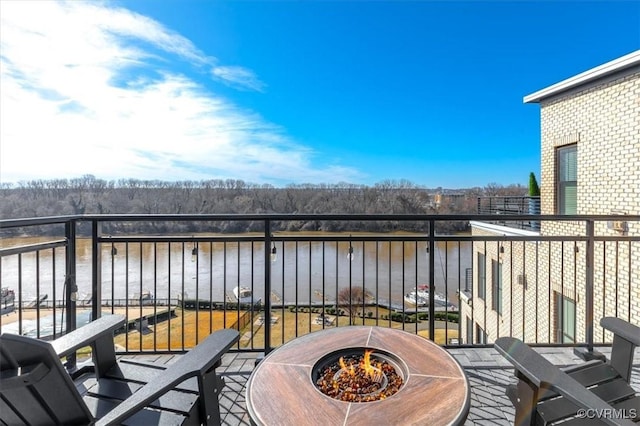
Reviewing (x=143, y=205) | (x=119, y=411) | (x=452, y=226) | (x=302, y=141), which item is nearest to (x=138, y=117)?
(x=143, y=205)

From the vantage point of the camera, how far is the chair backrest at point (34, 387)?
3.10 ft

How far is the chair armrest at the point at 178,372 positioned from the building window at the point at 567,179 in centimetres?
975

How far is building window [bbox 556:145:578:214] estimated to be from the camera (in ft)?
27.6

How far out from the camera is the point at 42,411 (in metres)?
1.06

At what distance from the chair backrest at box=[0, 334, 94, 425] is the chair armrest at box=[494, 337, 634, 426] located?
1.55 meters

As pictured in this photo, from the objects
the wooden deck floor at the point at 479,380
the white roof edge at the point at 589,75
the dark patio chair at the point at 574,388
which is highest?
the white roof edge at the point at 589,75

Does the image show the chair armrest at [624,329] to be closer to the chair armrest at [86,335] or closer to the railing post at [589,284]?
the railing post at [589,284]

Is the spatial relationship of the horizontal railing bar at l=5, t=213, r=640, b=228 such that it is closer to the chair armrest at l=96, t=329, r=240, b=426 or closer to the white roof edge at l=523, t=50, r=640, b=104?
the chair armrest at l=96, t=329, r=240, b=426

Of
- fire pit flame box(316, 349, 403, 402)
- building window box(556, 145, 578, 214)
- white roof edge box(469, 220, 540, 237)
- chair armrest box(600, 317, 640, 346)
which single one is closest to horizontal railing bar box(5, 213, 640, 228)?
chair armrest box(600, 317, 640, 346)

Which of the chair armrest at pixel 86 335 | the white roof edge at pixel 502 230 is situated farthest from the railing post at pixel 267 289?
the white roof edge at pixel 502 230

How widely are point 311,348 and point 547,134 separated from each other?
33.7 feet

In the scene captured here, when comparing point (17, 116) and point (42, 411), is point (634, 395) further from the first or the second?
point (17, 116)

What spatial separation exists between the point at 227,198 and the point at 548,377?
9.22m

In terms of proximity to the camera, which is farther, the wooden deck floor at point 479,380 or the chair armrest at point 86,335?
the wooden deck floor at point 479,380
